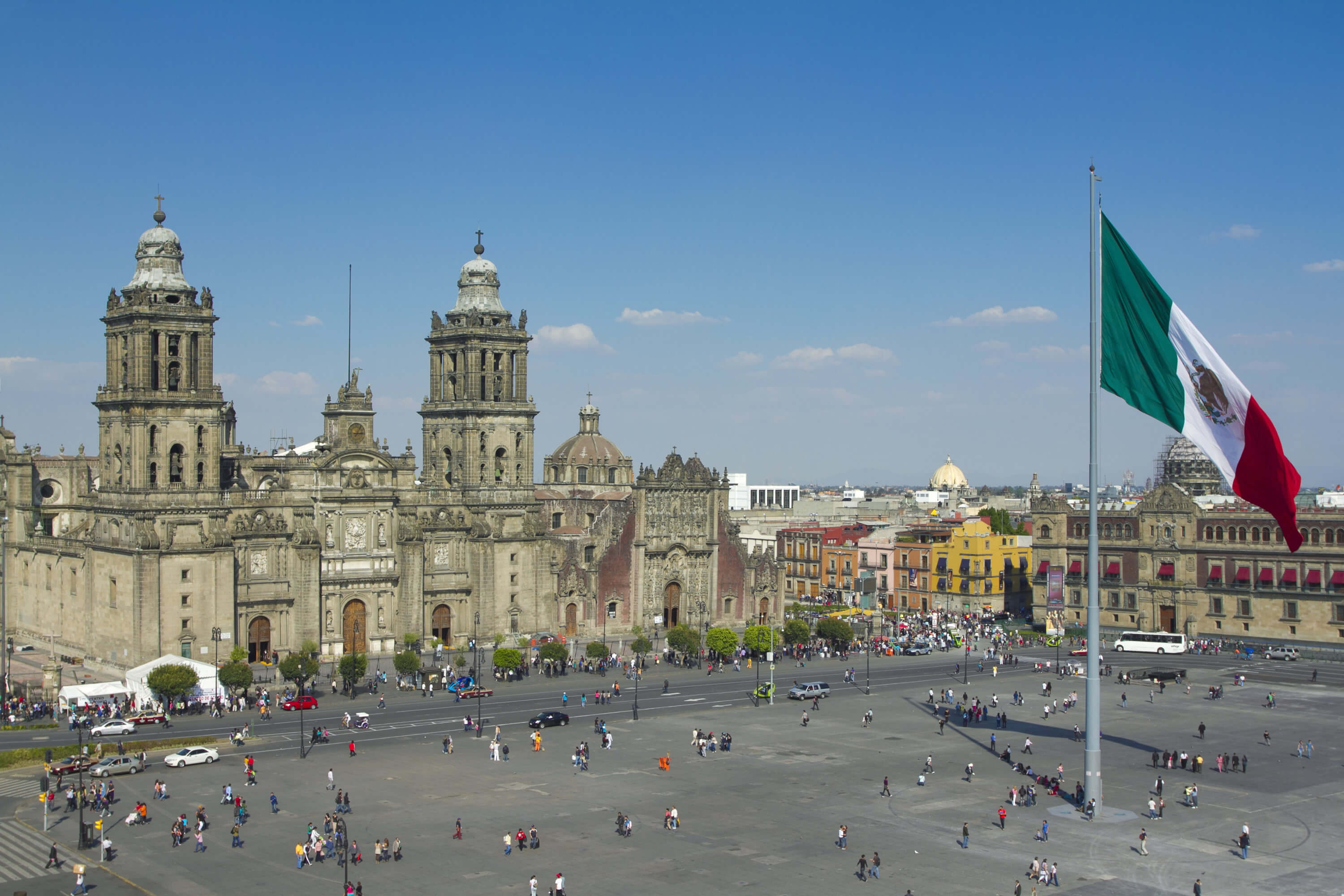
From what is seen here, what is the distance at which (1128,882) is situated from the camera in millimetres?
45000

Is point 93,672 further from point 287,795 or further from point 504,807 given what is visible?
point 504,807

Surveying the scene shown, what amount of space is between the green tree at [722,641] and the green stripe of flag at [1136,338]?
175 feet

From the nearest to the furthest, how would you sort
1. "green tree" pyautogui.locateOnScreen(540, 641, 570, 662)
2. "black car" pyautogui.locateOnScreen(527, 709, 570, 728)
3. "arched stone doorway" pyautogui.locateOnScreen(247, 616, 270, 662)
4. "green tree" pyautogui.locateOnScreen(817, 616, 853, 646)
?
"black car" pyautogui.locateOnScreen(527, 709, 570, 728) → "green tree" pyautogui.locateOnScreen(540, 641, 570, 662) → "arched stone doorway" pyautogui.locateOnScreen(247, 616, 270, 662) → "green tree" pyautogui.locateOnScreen(817, 616, 853, 646)

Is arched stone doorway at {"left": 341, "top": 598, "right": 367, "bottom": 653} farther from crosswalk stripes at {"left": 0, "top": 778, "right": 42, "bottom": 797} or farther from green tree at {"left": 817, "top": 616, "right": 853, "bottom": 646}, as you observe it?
crosswalk stripes at {"left": 0, "top": 778, "right": 42, "bottom": 797}

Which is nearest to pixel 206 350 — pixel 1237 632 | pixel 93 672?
pixel 93 672

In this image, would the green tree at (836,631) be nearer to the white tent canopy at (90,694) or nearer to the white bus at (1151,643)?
the white bus at (1151,643)

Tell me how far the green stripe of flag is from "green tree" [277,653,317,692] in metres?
50.7

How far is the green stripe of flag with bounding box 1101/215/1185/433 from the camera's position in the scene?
144 feet

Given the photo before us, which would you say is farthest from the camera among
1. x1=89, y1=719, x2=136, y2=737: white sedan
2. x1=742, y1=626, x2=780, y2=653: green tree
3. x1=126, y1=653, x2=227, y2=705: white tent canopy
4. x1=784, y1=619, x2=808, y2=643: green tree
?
x1=784, y1=619, x2=808, y2=643: green tree

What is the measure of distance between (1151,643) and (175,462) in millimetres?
69522

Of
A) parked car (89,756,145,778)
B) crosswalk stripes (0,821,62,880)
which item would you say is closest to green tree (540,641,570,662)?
parked car (89,756,145,778)

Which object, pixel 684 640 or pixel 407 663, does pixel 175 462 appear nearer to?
pixel 407 663

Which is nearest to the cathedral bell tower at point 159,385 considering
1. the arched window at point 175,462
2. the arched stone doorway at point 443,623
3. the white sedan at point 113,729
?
the arched window at point 175,462

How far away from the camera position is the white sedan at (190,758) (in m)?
62.5
